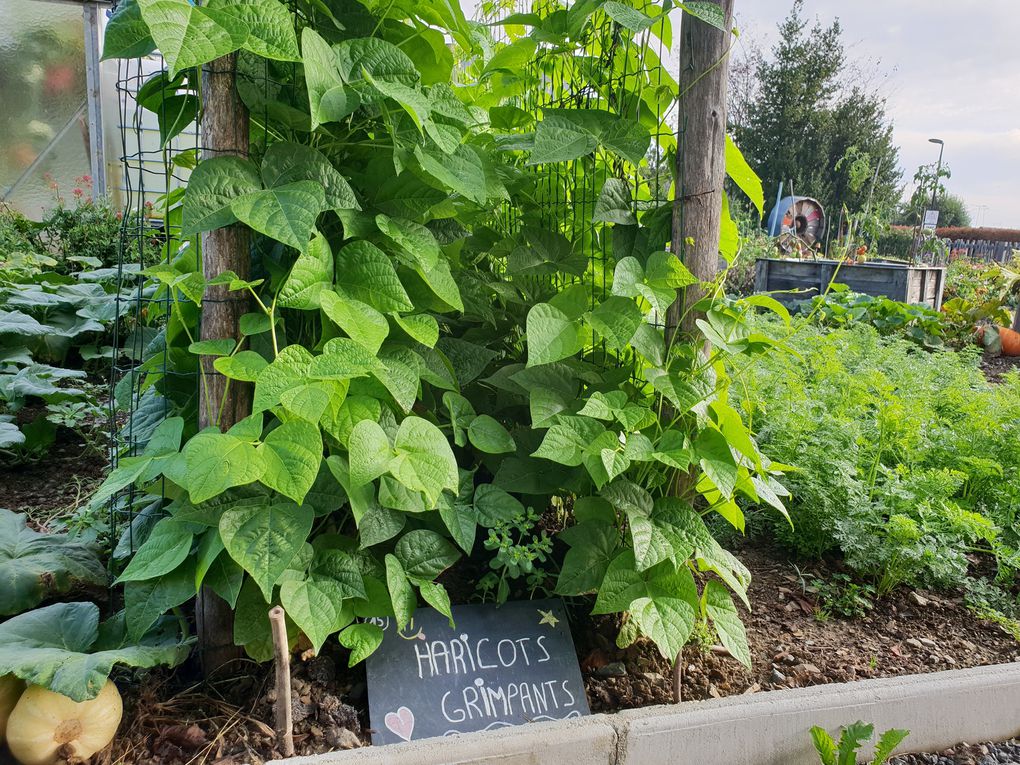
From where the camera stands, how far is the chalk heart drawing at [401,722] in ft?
5.10

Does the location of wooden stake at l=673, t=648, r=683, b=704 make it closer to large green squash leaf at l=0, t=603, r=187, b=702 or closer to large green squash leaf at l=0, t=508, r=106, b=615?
large green squash leaf at l=0, t=603, r=187, b=702

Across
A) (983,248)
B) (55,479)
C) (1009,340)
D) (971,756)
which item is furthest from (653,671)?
(983,248)

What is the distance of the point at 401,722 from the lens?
61.7 inches

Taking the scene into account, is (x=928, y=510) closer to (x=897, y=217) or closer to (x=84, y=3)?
A: (x=84, y=3)

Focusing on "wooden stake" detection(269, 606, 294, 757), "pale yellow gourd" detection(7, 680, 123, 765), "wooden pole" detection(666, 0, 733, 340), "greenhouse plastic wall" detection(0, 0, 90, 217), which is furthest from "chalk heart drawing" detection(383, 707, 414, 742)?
"greenhouse plastic wall" detection(0, 0, 90, 217)

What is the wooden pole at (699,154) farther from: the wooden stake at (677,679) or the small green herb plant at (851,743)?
the small green herb plant at (851,743)

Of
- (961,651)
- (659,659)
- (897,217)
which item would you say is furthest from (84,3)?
(897,217)

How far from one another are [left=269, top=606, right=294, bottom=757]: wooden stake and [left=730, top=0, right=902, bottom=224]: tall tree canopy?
958 inches

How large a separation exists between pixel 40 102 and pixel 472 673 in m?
8.54

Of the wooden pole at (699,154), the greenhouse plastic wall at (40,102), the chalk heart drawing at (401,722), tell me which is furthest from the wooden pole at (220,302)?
the greenhouse plastic wall at (40,102)

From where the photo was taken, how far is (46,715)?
131 centimetres

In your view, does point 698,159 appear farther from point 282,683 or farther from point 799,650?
point 282,683

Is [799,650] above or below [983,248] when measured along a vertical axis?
below

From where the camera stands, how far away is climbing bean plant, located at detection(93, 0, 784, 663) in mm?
1305
